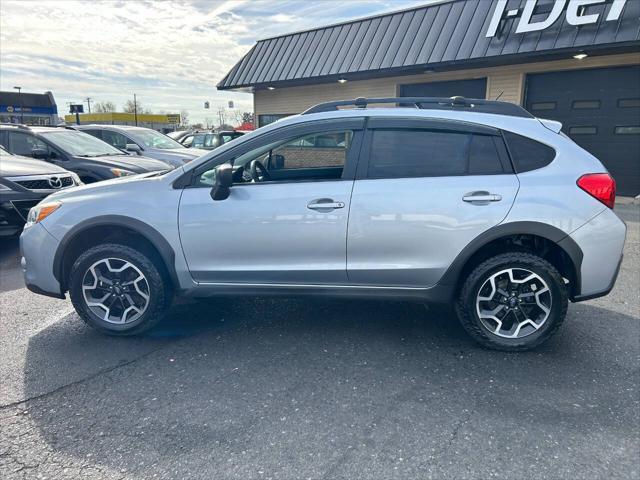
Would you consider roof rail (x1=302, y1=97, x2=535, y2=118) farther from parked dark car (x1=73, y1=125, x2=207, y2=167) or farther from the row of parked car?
parked dark car (x1=73, y1=125, x2=207, y2=167)

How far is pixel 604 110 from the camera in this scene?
35.5 feet

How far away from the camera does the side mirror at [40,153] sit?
312 inches

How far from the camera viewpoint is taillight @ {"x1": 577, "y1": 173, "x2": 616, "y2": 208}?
324 centimetres

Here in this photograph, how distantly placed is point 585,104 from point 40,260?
1189 centimetres

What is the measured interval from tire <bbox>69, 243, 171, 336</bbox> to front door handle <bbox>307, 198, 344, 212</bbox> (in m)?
1.36

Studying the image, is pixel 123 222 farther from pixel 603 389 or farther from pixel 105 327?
pixel 603 389

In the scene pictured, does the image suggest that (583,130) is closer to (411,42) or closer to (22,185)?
(411,42)

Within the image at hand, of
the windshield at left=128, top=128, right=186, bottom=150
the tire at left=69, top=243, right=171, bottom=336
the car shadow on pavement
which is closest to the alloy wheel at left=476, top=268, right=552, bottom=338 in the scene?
the car shadow on pavement

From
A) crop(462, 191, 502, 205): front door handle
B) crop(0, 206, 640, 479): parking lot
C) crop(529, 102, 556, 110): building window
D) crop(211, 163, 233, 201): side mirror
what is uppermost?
crop(529, 102, 556, 110): building window

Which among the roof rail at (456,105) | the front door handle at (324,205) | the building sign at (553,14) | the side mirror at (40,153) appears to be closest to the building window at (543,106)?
the building sign at (553,14)

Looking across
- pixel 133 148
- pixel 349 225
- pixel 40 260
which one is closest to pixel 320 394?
pixel 349 225

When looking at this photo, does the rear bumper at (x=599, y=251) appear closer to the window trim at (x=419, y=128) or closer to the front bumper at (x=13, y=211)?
the window trim at (x=419, y=128)

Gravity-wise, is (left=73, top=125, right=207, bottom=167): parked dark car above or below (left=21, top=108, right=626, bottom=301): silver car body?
above

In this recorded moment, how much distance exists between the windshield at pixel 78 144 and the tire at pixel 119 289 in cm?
550
